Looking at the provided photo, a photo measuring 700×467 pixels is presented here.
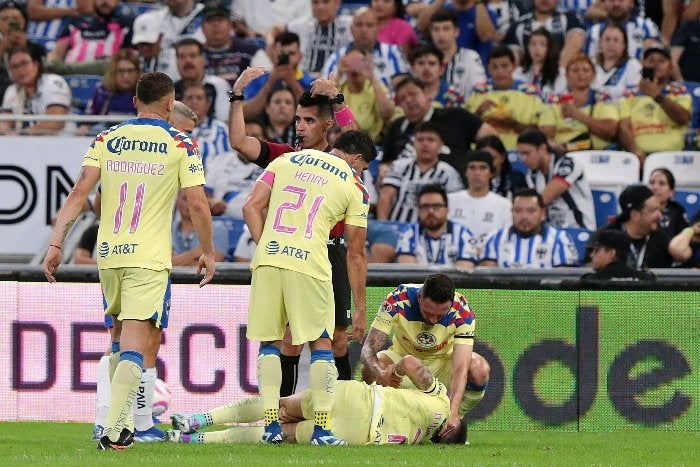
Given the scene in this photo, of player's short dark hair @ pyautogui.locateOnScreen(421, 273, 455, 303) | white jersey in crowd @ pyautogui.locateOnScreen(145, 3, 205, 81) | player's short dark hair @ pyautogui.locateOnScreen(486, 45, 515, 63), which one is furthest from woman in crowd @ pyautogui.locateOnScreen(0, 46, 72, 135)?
player's short dark hair @ pyautogui.locateOnScreen(421, 273, 455, 303)

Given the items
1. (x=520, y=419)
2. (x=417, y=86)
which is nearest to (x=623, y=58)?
(x=417, y=86)

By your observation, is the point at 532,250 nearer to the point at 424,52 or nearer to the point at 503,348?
the point at 503,348

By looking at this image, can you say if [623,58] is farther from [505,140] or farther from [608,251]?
[608,251]

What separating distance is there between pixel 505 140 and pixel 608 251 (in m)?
3.72

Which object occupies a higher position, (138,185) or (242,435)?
(138,185)

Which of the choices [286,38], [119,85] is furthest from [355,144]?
[119,85]

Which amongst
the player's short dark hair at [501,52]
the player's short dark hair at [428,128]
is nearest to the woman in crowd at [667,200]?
the player's short dark hair at [428,128]

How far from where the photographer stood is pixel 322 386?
347 inches

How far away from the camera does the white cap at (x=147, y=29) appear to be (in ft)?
55.5

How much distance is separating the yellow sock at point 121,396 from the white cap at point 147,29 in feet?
30.4

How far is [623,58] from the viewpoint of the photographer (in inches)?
637

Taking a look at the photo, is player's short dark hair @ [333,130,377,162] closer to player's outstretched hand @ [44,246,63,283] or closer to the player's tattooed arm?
the player's tattooed arm

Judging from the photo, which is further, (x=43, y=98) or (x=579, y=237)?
(x=43, y=98)

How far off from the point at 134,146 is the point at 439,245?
18.9 ft
